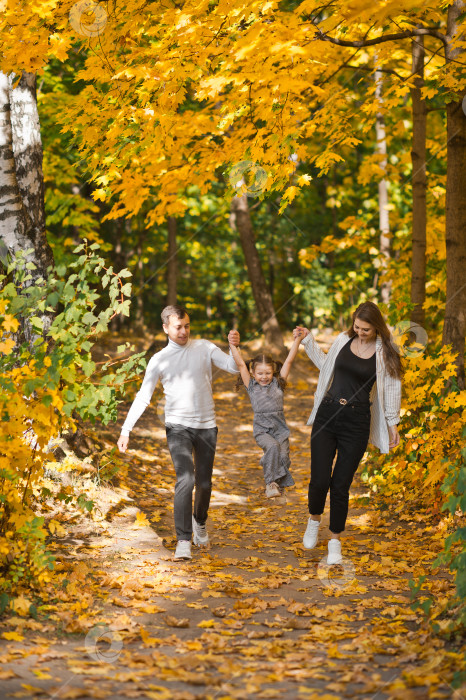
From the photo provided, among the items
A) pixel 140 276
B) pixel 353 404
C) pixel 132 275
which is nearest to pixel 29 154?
pixel 132 275

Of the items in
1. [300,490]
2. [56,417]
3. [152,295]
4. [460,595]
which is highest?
[152,295]

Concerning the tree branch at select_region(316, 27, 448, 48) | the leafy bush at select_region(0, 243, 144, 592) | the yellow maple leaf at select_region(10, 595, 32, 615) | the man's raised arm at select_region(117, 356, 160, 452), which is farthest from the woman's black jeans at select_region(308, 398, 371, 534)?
the tree branch at select_region(316, 27, 448, 48)

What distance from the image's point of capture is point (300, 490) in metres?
8.84

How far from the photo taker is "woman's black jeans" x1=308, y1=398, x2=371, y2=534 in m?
5.71

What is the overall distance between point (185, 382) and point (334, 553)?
1.72 m

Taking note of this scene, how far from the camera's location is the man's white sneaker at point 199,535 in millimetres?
6230

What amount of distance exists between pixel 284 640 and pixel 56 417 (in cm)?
190

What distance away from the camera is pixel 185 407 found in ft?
19.3

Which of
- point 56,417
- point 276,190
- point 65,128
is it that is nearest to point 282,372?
point 276,190

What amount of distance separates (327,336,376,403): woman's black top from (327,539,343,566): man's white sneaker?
3.64 feet

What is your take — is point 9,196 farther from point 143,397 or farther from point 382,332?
point 382,332

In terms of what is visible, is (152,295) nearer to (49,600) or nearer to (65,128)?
(65,128)

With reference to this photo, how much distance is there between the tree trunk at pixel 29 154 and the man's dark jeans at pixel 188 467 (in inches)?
96.1

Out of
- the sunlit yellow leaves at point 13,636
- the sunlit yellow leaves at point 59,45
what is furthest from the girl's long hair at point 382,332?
the sunlit yellow leaves at point 59,45
